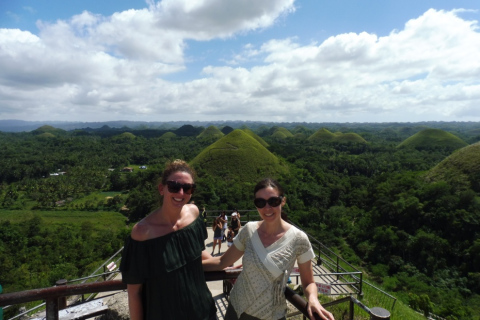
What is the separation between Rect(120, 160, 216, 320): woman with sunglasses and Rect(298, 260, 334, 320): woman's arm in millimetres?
632

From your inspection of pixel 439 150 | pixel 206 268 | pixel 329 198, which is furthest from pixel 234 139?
pixel 439 150

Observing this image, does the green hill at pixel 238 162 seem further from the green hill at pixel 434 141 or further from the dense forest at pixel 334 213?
the green hill at pixel 434 141

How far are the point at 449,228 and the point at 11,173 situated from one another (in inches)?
2881

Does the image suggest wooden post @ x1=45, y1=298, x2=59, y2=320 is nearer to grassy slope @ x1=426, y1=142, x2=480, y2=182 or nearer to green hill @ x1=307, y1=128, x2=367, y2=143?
grassy slope @ x1=426, y1=142, x2=480, y2=182

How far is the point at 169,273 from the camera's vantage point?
1.71 meters

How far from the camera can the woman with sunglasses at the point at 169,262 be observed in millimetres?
1659

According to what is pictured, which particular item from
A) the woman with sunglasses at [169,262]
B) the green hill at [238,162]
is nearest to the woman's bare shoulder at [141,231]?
the woman with sunglasses at [169,262]

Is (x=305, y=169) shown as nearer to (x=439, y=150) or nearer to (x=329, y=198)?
(x=329, y=198)

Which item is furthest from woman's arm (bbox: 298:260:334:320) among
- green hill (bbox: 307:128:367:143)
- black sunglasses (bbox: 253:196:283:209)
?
green hill (bbox: 307:128:367:143)

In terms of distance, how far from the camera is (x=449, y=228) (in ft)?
84.5

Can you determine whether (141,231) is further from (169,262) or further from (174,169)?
(174,169)

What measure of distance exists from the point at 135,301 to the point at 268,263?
792 mm

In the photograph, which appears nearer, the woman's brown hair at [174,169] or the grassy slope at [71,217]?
the woman's brown hair at [174,169]

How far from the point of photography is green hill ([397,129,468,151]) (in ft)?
265
